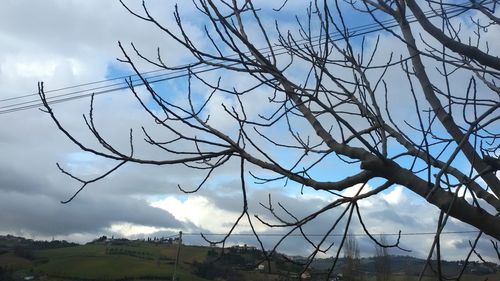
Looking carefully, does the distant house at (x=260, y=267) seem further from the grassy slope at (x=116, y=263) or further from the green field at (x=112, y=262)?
the grassy slope at (x=116, y=263)

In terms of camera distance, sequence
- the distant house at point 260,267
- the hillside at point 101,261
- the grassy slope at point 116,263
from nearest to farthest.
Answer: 1. the distant house at point 260,267
2. the hillside at point 101,261
3. the grassy slope at point 116,263

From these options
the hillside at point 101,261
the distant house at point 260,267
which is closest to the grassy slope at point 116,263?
the hillside at point 101,261

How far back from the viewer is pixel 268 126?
3982 millimetres

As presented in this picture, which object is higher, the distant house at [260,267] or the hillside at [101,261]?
the hillside at [101,261]

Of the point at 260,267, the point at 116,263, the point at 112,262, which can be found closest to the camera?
the point at 260,267

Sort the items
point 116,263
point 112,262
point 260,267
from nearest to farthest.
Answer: point 260,267 < point 116,263 < point 112,262

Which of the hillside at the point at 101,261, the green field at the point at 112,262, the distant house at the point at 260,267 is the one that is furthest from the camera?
the green field at the point at 112,262

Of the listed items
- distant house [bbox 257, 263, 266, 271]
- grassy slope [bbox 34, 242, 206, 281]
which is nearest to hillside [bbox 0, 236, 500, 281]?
grassy slope [bbox 34, 242, 206, 281]

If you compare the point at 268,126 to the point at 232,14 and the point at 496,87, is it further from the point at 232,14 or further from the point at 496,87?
the point at 496,87

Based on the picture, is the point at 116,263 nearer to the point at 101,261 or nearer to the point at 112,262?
the point at 112,262

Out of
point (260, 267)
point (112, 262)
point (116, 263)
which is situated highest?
point (112, 262)

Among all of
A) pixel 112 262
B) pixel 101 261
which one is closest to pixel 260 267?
pixel 112 262

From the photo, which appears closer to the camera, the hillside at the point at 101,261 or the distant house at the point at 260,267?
the distant house at the point at 260,267

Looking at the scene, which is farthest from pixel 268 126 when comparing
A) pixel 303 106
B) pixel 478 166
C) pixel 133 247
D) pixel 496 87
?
pixel 133 247
